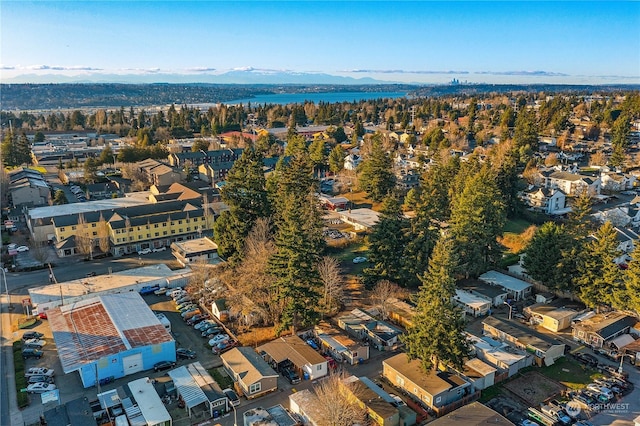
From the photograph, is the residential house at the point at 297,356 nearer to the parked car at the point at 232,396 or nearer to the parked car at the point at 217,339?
the parked car at the point at 217,339

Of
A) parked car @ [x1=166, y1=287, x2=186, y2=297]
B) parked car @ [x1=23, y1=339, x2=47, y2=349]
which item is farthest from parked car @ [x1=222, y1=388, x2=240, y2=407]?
parked car @ [x1=166, y1=287, x2=186, y2=297]

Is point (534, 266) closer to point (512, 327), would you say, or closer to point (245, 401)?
point (512, 327)

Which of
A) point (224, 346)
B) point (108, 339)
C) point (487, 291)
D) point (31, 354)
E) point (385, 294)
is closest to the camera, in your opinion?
point (108, 339)

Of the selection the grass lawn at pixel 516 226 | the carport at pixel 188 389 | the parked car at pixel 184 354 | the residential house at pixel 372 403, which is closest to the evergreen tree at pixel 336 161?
the grass lawn at pixel 516 226

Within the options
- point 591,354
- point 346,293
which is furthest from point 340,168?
point 591,354

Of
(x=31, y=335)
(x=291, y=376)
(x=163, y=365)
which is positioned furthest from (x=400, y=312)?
(x=31, y=335)

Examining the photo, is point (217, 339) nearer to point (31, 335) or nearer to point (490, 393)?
point (31, 335)
